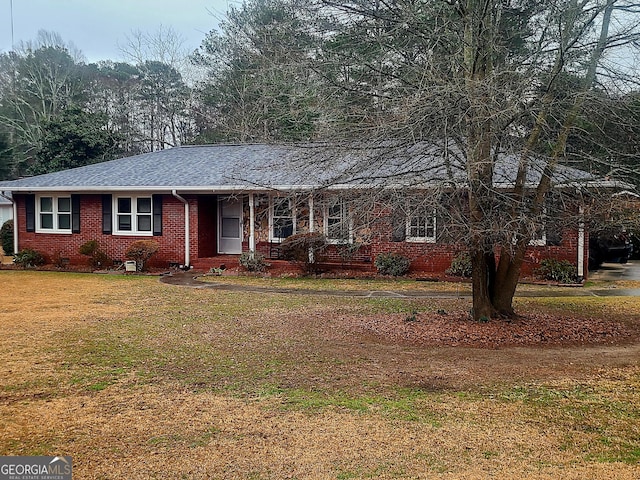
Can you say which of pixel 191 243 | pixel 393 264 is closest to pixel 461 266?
pixel 393 264

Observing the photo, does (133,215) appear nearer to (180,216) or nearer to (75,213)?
(180,216)

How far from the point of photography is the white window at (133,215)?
18.6 meters

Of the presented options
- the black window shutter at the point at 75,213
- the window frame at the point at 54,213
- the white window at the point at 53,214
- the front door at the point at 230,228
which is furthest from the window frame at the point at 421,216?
the white window at the point at 53,214

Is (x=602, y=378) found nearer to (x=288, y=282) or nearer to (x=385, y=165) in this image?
(x=385, y=165)

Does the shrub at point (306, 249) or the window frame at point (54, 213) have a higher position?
the window frame at point (54, 213)

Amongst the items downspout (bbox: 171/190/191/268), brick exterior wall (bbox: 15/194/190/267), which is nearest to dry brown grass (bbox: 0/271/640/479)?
downspout (bbox: 171/190/191/268)

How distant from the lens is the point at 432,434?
471cm

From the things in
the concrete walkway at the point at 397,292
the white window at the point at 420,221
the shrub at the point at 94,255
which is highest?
Answer: the white window at the point at 420,221

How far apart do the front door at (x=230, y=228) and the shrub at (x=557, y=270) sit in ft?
32.2

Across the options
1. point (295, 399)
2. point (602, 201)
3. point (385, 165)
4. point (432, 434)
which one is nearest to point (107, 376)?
point (295, 399)

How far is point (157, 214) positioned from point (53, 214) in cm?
404

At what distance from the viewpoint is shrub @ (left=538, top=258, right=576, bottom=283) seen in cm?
1513

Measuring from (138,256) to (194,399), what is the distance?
12567 millimetres

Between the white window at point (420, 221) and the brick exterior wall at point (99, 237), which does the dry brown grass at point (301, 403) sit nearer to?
the white window at point (420, 221)
